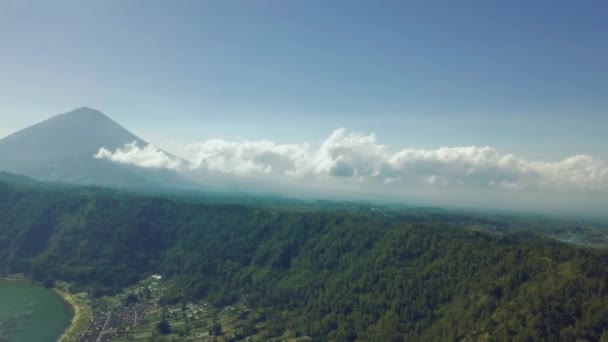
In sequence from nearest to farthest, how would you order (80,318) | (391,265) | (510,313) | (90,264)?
(510,313), (80,318), (391,265), (90,264)

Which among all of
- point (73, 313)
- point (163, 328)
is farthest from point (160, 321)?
point (73, 313)

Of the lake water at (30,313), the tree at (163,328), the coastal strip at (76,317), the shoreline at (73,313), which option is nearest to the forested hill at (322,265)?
the shoreline at (73,313)

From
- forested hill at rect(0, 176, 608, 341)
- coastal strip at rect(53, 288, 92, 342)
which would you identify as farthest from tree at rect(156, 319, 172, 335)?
forested hill at rect(0, 176, 608, 341)

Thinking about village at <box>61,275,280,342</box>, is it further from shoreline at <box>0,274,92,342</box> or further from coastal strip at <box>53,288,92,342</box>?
shoreline at <box>0,274,92,342</box>

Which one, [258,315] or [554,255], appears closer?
[554,255]

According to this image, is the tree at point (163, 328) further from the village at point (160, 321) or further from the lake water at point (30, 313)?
the lake water at point (30, 313)

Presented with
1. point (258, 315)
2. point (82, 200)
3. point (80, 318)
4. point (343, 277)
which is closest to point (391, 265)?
point (343, 277)

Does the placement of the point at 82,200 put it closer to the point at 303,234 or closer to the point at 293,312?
the point at 303,234
